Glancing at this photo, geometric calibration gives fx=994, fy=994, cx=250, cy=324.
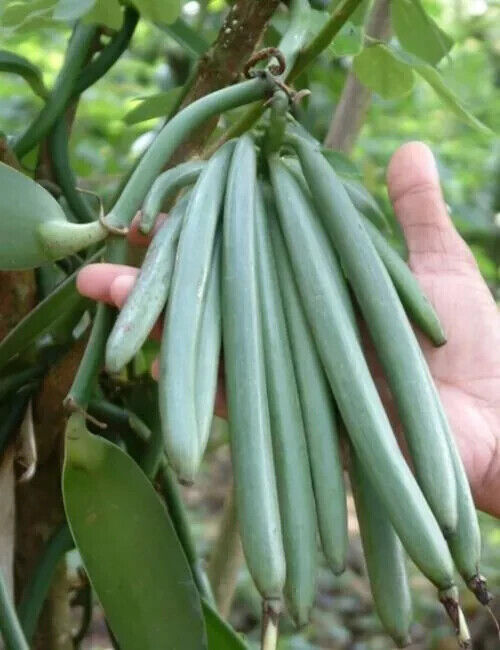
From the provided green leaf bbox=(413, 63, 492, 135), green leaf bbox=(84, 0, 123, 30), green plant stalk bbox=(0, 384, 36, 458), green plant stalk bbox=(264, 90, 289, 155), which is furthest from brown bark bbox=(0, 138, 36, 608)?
green leaf bbox=(413, 63, 492, 135)

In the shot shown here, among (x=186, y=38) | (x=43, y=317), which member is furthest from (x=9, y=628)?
(x=186, y=38)

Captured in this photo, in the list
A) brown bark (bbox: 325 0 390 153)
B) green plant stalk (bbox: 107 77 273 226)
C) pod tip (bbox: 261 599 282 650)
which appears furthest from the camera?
brown bark (bbox: 325 0 390 153)

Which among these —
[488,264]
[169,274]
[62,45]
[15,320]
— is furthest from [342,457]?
[62,45]

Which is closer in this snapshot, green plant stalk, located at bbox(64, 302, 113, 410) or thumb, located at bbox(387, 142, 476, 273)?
green plant stalk, located at bbox(64, 302, 113, 410)

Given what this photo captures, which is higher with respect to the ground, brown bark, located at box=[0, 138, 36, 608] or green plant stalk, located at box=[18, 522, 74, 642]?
brown bark, located at box=[0, 138, 36, 608]

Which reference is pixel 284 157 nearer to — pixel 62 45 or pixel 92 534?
pixel 92 534

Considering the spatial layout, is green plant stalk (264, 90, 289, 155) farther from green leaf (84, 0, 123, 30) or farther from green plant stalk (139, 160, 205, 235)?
green leaf (84, 0, 123, 30)

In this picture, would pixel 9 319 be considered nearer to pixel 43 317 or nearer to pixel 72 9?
pixel 43 317
